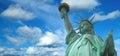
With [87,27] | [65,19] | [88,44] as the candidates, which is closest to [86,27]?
[87,27]

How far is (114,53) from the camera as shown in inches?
504

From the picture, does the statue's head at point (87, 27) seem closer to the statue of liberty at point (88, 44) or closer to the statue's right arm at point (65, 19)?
the statue of liberty at point (88, 44)

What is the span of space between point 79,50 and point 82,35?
2.66 feet

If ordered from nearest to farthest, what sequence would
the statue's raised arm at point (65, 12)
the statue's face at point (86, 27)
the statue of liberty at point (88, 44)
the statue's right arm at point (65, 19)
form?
the statue of liberty at point (88, 44) < the statue's face at point (86, 27) < the statue's right arm at point (65, 19) < the statue's raised arm at point (65, 12)

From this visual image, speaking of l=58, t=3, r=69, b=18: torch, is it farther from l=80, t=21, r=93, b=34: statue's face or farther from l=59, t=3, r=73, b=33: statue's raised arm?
l=80, t=21, r=93, b=34: statue's face

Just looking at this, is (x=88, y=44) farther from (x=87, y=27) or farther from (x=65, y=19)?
(x=65, y=19)

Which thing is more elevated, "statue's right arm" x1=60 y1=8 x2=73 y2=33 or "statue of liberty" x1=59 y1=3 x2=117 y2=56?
"statue's right arm" x1=60 y1=8 x2=73 y2=33

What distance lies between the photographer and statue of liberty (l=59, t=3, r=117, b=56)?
12516 millimetres

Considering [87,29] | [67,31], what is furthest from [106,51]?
[67,31]

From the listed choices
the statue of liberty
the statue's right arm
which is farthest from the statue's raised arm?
the statue of liberty

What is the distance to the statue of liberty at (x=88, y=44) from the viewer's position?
12.5m

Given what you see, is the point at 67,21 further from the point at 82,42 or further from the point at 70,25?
the point at 82,42

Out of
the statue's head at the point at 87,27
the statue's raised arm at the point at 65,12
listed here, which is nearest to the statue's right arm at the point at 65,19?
the statue's raised arm at the point at 65,12

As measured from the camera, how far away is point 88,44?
13.1m
